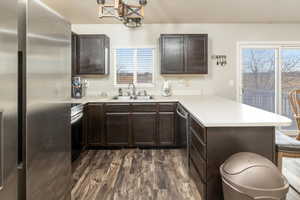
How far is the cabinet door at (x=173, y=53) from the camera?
461cm

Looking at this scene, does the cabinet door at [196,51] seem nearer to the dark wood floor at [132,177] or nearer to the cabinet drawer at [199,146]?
the dark wood floor at [132,177]

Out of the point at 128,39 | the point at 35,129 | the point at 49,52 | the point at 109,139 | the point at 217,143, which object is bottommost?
the point at 109,139

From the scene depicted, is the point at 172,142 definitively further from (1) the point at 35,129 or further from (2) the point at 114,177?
(1) the point at 35,129

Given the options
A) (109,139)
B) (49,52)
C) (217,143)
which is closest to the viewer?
(49,52)

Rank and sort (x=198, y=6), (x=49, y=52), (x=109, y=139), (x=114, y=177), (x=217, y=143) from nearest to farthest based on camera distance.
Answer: (x=49, y=52)
(x=217, y=143)
(x=114, y=177)
(x=198, y=6)
(x=109, y=139)

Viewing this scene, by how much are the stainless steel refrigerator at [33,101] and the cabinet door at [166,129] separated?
2.56m

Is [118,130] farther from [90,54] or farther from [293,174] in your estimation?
[293,174]

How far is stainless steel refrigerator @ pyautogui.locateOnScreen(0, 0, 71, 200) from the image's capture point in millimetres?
1102

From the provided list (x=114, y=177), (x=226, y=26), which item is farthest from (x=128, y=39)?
(x=114, y=177)

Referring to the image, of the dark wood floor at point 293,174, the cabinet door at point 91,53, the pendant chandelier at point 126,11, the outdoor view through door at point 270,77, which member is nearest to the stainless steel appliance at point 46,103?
the pendant chandelier at point 126,11

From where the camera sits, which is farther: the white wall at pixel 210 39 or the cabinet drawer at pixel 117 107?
the white wall at pixel 210 39

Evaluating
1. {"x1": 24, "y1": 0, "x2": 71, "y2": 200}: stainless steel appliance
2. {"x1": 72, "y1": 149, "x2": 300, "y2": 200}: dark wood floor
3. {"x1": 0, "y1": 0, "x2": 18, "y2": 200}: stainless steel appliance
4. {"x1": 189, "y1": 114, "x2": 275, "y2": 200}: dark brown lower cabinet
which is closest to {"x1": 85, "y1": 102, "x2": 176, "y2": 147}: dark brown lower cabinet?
{"x1": 72, "y1": 149, "x2": 300, "y2": 200}: dark wood floor

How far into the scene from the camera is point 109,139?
4285 millimetres

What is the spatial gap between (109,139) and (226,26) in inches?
126
